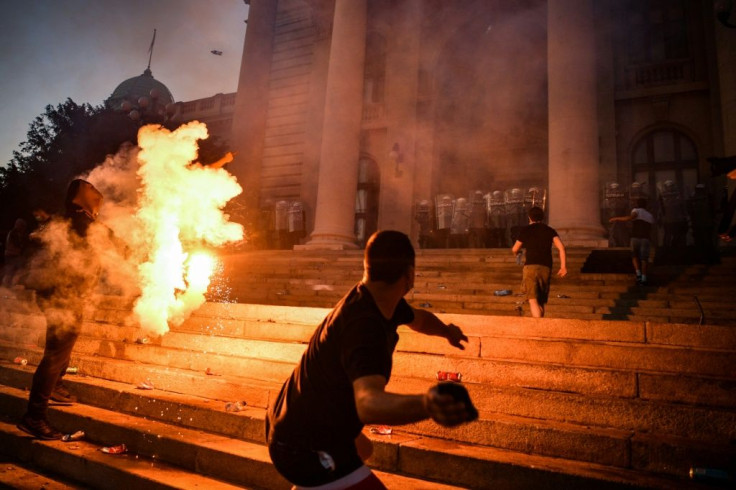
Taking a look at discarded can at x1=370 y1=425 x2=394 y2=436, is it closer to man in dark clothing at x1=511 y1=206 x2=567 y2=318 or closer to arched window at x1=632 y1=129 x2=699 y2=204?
man in dark clothing at x1=511 y1=206 x2=567 y2=318

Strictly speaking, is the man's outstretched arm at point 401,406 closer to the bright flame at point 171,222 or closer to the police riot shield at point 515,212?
the bright flame at point 171,222

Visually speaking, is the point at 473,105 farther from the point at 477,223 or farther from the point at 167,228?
the point at 167,228

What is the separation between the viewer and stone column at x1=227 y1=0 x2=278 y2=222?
21562mm

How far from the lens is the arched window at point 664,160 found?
50.3ft

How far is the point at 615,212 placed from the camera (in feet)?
42.1

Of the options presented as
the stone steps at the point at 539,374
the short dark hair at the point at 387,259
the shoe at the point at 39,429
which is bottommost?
the shoe at the point at 39,429

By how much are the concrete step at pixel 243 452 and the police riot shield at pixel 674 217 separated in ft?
37.0

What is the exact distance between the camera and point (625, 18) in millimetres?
17062

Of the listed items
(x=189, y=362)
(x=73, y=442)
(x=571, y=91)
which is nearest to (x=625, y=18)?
(x=571, y=91)

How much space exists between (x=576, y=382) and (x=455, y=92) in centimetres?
1890

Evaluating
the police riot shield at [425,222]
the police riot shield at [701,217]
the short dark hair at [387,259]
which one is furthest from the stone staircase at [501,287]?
the short dark hair at [387,259]

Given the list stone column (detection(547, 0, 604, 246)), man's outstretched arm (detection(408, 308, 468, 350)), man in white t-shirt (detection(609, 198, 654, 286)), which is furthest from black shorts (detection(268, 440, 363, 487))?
stone column (detection(547, 0, 604, 246))

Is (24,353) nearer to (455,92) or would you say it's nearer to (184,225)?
(184,225)

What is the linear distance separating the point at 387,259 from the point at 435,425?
234cm
